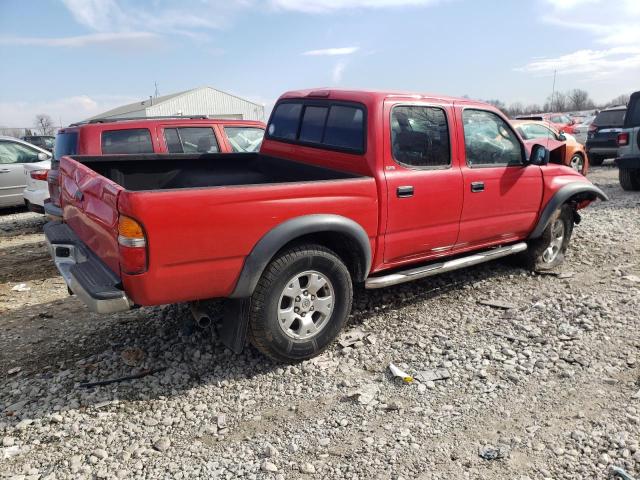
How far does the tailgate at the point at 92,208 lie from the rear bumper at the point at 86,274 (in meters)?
0.05

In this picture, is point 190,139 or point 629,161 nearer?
point 190,139

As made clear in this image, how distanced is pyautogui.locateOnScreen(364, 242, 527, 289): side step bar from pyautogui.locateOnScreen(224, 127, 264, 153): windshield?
395 centimetres

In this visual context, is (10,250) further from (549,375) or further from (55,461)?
(549,375)

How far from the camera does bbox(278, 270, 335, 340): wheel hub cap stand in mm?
3561

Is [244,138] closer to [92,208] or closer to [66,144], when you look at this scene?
[66,144]

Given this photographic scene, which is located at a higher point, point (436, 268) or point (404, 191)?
point (404, 191)

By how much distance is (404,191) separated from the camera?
158 inches

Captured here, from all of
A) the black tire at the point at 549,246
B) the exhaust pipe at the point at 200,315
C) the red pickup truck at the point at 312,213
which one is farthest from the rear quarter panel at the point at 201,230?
the black tire at the point at 549,246

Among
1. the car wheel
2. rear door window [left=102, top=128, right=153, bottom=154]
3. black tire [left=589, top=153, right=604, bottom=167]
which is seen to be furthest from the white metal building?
rear door window [left=102, top=128, right=153, bottom=154]

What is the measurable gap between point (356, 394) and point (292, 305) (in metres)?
0.76

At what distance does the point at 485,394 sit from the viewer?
331cm

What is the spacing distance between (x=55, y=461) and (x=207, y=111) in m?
50.6

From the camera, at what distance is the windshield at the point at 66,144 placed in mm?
6688

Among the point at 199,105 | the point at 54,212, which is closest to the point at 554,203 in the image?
the point at 54,212
